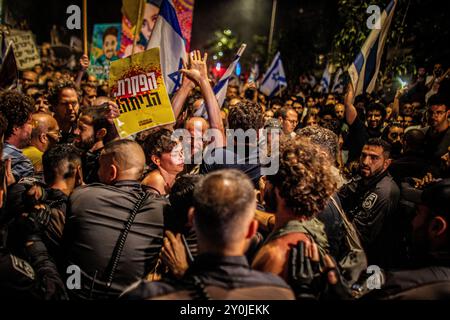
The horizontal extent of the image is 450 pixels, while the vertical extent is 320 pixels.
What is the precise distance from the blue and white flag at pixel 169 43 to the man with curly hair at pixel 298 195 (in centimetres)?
359

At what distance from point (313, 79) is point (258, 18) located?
2120 cm

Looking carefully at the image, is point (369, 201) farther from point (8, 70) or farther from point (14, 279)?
point (8, 70)

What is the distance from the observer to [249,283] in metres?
2.01

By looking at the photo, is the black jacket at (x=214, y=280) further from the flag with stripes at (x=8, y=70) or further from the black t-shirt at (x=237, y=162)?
the flag with stripes at (x=8, y=70)

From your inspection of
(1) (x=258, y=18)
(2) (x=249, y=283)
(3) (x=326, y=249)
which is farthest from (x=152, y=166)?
(1) (x=258, y=18)

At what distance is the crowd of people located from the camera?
2.08m

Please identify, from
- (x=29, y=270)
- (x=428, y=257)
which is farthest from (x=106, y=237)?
(x=428, y=257)

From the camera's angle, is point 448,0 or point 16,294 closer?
point 16,294

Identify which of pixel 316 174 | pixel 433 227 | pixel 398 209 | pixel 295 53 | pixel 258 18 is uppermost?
pixel 258 18

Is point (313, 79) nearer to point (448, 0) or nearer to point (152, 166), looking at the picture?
point (448, 0)

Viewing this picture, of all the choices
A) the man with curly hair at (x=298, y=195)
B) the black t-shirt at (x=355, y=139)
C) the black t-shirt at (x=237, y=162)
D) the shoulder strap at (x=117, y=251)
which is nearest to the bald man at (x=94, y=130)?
the black t-shirt at (x=237, y=162)

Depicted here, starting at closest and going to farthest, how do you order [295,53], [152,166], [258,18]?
[152,166] → [295,53] → [258,18]

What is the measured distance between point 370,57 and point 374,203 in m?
3.72

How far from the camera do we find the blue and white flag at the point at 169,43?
605cm
